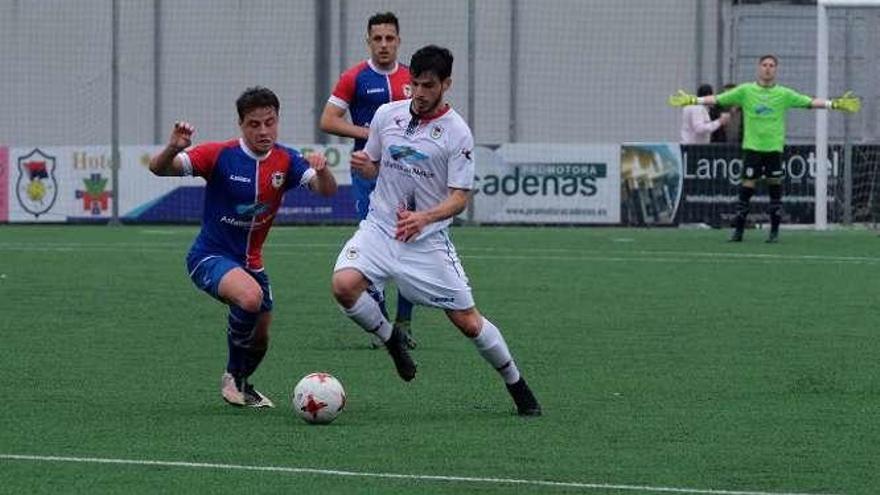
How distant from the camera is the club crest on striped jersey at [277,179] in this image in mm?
10531

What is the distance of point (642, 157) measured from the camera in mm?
28422

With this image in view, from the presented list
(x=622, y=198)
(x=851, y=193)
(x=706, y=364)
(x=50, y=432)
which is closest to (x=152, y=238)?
(x=622, y=198)

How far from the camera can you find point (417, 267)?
10102mm

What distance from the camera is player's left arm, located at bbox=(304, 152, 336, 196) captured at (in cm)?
1024

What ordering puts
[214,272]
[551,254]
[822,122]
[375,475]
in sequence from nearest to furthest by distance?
[375,475] → [214,272] → [551,254] → [822,122]

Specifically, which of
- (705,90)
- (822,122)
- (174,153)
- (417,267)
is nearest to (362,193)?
(174,153)

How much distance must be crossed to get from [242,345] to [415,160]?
4.10 feet

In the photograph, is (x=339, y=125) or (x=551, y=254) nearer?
(x=339, y=125)

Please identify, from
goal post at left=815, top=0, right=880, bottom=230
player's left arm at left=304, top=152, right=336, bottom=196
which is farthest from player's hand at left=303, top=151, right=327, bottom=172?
goal post at left=815, top=0, right=880, bottom=230

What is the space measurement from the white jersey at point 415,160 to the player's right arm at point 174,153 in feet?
2.95

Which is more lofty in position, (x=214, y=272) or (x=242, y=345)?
(x=214, y=272)

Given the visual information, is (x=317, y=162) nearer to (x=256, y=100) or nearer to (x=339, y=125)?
(x=256, y=100)

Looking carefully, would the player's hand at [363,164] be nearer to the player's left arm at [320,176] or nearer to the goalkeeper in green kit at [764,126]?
the player's left arm at [320,176]

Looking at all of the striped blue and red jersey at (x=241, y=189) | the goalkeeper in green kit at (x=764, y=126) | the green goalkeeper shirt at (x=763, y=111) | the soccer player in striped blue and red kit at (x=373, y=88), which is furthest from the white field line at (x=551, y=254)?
the striped blue and red jersey at (x=241, y=189)
